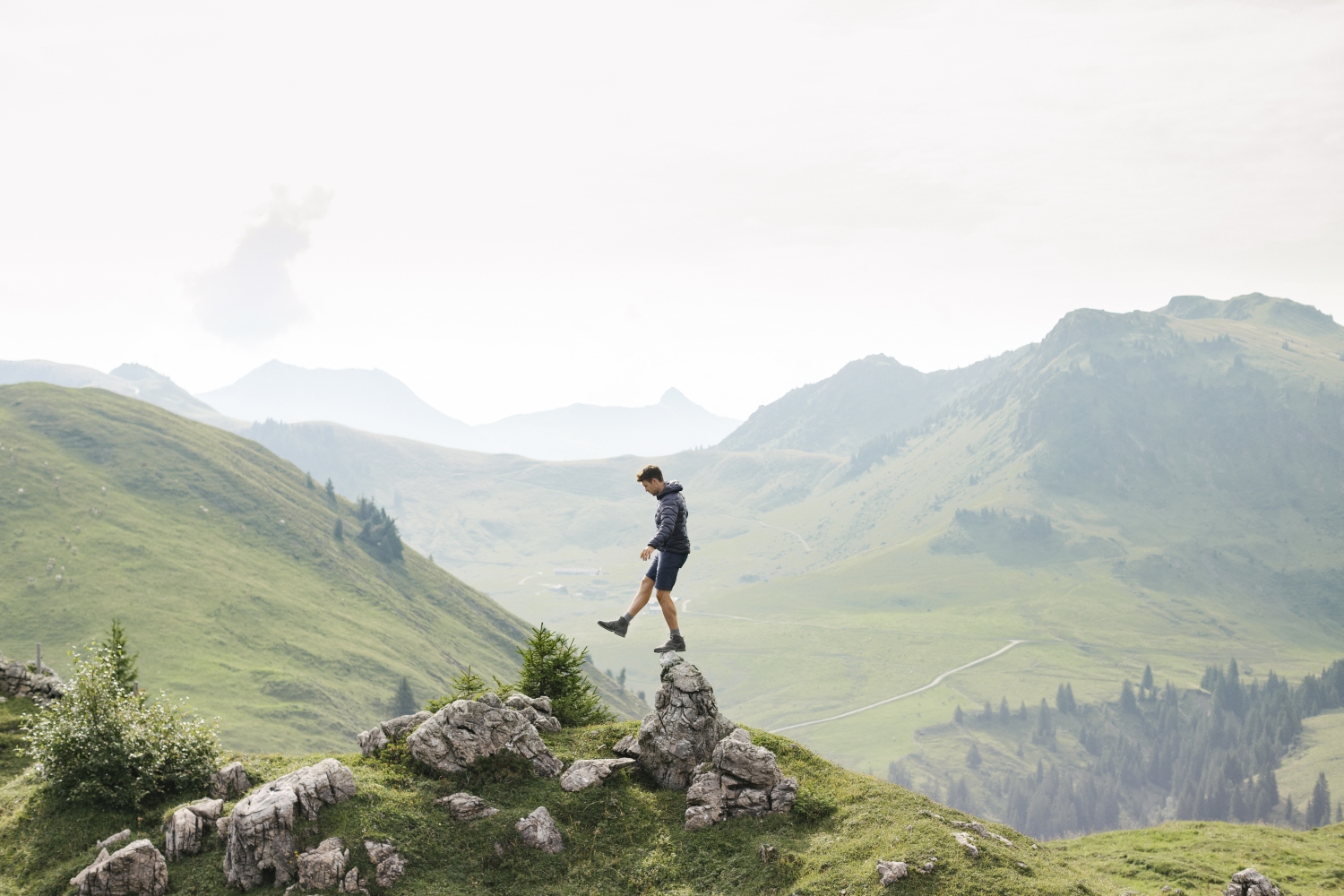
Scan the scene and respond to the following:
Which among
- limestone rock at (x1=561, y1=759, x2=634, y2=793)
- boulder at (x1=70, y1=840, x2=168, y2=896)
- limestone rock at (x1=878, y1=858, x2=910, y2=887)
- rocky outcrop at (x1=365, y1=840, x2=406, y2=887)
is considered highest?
limestone rock at (x1=561, y1=759, x2=634, y2=793)

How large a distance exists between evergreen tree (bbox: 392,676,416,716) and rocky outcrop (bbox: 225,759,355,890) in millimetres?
147620

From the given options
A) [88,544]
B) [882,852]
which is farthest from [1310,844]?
[88,544]

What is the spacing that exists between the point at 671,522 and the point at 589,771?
790 centimetres

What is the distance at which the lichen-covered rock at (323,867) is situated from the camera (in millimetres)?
20422

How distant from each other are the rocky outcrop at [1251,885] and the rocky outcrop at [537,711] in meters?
21.2

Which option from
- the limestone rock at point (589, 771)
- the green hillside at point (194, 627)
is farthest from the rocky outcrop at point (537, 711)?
the green hillside at point (194, 627)

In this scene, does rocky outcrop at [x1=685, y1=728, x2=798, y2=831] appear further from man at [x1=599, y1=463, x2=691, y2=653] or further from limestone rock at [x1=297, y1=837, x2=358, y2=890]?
limestone rock at [x1=297, y1=837, x2=358, y2=890]

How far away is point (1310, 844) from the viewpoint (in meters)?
40.9

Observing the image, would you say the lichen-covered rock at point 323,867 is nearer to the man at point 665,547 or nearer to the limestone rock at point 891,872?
the man at point 665,547

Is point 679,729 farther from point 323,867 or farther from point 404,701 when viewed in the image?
point 404,701

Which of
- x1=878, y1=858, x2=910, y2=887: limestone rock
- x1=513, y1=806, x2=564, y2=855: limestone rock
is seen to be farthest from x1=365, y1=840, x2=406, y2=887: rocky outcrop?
x1=878, y1=858, x2=910, y2=887: limestone rock

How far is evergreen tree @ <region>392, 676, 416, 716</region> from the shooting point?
160 meters

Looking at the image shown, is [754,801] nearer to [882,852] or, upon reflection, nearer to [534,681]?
[882,852]

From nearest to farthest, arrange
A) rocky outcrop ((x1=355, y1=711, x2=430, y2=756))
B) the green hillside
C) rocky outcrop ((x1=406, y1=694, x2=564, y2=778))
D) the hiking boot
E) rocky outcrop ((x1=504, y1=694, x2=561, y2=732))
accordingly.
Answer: rocky outcrop ((x1=406, y1=694, x2=564, y2=778)), the hiking boot, rocky outcrop ((x1=355, y1=711, x2=430, y2=756)), rocky outcrop ((x1=504, y1=694, x2=561, y2=732)), the green hillside
